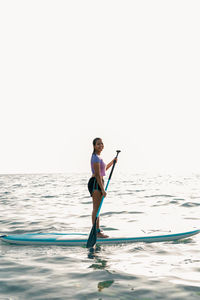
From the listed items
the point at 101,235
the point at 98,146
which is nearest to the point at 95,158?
the point at 98,146

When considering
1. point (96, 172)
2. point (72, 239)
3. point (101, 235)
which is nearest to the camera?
point (96, 172)

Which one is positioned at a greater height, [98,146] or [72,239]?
[98,146]

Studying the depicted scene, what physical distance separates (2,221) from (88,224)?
3.07 meters

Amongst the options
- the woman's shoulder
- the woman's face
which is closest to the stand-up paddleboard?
the woman's shoulder

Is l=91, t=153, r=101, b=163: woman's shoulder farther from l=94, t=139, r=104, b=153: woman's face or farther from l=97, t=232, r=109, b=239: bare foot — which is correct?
l=97, t=232, r=109, b=239: bare foot

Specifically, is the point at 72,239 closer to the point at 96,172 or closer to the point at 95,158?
the point at 96,172

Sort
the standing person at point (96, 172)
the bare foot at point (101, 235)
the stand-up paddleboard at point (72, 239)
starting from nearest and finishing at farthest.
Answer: the standing person at point (96, 172), the stand-up paddleboard at point (72, 239), the bare foot at point (101, 235)

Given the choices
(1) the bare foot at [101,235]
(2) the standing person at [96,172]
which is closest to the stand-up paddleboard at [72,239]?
(1) the bare foot at [101,235]

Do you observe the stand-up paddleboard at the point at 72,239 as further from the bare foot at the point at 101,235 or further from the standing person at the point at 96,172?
the standing person at the point at 96,172

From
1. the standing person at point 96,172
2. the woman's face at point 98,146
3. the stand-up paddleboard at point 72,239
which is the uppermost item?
the woman's face at point 98,146

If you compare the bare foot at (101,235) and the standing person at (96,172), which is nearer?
the standing person at (96,172)

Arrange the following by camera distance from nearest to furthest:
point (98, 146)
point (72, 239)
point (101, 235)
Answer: point (98, 146), point (72, 239), point (101, 235)

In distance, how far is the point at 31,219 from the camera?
1074 cm

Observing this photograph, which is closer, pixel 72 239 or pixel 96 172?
pixel 96 172
